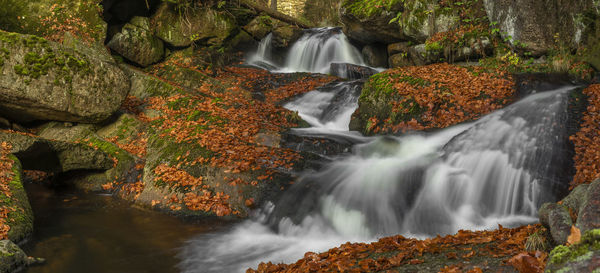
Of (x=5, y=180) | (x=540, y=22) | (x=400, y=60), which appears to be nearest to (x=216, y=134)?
(x=5, y=180)

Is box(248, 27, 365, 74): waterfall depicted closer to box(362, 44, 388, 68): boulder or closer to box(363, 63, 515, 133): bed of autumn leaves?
box(362, 44, 388, 68): boulder

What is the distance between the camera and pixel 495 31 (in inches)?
455

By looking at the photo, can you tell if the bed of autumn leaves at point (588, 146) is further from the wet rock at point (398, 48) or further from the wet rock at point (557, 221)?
the wet rock at point (398, 48)

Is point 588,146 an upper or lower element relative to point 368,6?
lower

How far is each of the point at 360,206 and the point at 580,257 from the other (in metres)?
4.72

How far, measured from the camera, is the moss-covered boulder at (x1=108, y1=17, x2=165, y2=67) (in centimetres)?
1380

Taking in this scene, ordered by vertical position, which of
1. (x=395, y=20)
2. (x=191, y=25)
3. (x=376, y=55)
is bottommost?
(x=376, y=55)

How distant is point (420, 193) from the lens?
671 cm

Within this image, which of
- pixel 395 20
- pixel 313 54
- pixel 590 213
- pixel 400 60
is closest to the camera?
pixel 590 213

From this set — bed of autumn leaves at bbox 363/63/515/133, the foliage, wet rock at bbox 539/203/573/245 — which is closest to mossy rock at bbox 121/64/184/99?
bed of autumn leaves at bbox 363/63/515/133

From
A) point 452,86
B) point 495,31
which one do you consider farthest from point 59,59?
point 495,31

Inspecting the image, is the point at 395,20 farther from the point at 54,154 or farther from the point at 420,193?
the point at 54,154

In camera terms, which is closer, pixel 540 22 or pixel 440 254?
pixel 440 254

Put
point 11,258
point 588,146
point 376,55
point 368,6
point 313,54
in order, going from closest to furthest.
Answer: point 11,258, point 588,146, point 368,6, point 376,55, point 313,54
